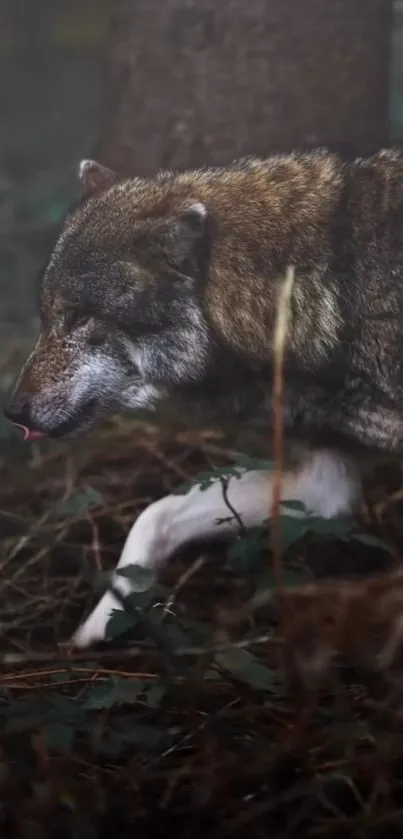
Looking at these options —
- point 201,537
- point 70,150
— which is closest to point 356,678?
point 201,537

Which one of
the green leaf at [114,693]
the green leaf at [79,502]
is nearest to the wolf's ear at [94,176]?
the green leaf at [79,502]

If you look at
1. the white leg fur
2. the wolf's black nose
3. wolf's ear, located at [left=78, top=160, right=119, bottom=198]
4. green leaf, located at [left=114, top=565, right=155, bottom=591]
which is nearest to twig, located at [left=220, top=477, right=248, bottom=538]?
the white leg fur

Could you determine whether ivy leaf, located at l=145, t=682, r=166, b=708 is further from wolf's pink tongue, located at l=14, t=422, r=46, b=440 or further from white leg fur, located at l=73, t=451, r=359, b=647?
wolf's pink tongue, located at l=14, t=422, r=46, b=440

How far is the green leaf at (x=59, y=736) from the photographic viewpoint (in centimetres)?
127

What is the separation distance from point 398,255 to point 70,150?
0.40 m

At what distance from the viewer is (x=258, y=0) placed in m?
1.28

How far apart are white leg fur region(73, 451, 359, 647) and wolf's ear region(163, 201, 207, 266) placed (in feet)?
0.84

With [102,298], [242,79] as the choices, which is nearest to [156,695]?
[102,298]

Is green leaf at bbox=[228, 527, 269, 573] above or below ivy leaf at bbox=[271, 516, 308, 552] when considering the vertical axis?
below

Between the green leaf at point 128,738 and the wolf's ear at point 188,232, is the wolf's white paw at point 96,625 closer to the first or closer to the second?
the green leaf at point 128,738

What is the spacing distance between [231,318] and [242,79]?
10.6 inches

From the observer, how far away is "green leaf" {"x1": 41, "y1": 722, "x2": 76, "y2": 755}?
1.27 m

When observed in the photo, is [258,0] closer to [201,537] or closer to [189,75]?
[189,75]

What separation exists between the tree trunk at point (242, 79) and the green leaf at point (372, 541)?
0.44m
